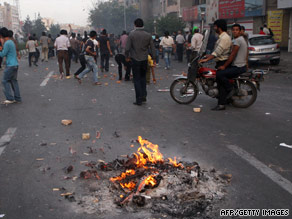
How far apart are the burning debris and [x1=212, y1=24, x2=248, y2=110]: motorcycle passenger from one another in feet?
12.9

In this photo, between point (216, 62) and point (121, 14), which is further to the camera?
point (121, 14)

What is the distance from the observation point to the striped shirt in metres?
7.84

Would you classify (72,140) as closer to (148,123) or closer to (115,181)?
(148,123)

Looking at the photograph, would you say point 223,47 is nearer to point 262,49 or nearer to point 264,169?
point 264,169

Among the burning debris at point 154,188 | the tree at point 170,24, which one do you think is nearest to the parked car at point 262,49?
the burning debris at point 154,188

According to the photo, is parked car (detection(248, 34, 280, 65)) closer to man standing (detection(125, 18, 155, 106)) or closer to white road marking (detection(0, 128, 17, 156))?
man standing (detection(125, 18, 155, 106))

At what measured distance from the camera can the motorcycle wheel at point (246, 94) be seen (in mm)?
8227

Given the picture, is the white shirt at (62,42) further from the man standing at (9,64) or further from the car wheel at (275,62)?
the car wheel at (275,62)

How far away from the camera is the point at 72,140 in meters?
5.95

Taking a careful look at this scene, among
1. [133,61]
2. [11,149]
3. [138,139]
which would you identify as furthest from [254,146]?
[133,61]

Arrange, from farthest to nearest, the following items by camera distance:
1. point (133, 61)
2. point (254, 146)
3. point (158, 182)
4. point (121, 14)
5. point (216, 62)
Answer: point (121, 14) → point (133, 61) → point (216, 62) → point (254, 146) → point (158, 182)

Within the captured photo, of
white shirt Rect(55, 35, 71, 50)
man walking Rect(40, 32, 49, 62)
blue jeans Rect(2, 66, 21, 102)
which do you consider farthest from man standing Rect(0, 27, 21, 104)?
man walking Rect(40, 32, 49, 62)

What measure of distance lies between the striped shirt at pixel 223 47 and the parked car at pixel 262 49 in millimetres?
10130

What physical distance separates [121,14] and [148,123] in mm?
76490
